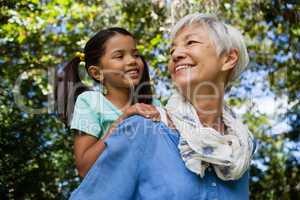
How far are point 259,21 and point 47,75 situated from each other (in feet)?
9.14

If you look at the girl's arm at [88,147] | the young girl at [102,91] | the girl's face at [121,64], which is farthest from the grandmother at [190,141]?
the girl's face at [121,64]

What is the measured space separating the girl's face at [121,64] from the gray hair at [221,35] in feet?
2.99

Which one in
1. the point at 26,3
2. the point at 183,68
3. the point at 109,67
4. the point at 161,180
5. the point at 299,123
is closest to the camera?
the point at 161,180

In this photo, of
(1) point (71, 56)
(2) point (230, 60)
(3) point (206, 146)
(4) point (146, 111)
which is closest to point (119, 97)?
(4) point (146, 111)

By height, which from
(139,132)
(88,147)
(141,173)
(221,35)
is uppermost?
(221,35)

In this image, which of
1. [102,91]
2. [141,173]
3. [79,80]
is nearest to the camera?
[141,173]

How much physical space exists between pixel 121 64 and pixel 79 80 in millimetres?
475

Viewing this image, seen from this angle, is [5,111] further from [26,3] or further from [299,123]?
[299,123]

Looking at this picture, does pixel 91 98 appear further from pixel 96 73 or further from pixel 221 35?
pixel 221 35

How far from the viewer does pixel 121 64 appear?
256 centimetres

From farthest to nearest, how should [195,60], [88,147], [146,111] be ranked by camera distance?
[88,147] → [146,111] → [195,60]

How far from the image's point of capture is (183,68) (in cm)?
153

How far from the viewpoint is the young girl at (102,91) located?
2.35m

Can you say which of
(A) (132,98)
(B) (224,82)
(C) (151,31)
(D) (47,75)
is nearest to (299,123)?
(C) (151,31)
